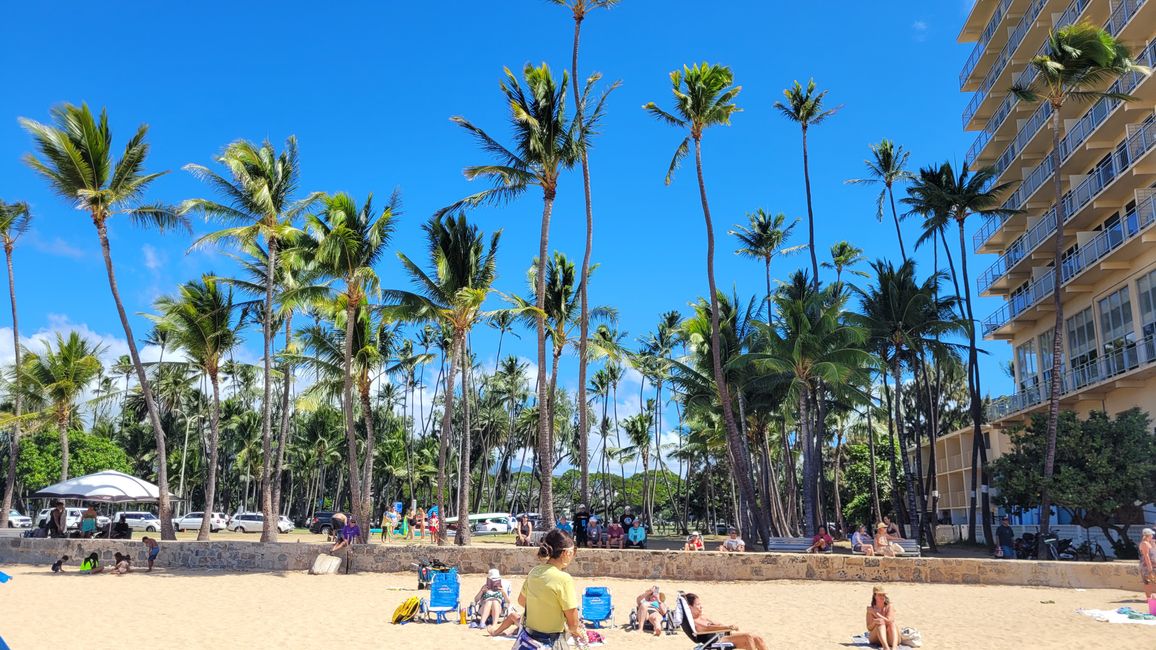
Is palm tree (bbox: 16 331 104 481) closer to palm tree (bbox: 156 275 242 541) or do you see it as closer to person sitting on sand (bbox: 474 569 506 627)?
palm tree (bbox: 156 275 242 541)

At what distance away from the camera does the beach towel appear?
11.5m

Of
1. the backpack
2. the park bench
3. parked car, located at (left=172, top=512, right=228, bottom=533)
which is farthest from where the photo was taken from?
parked car, located at (left=172, top=512, right=228, bottom=533)

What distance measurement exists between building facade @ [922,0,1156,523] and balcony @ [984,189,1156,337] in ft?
0.13

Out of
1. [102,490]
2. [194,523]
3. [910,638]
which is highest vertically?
[102,490]

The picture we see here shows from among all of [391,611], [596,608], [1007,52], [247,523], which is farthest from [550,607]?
[247,523]

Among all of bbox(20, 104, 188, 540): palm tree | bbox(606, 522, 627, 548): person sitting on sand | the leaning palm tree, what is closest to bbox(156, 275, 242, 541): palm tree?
bbox(20, 104, 188, 540): palm tree

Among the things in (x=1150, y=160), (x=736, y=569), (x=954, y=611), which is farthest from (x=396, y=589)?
(x=1150, y=160)

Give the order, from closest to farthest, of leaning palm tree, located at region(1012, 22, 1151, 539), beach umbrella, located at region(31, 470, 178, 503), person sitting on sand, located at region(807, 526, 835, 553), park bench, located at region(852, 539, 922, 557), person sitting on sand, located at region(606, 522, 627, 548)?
park bench, located at region(852, 539, 922, 557), person sitting on sand, located at region(807, 526, 835, 553), leaning palm tree, located at region(1012, 22, 1151, 539), person sitting on sand, located at region(606, 522, 627, 548), beach umbrella, located at region(31, 470, 178, 503)

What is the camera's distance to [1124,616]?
11789 mm

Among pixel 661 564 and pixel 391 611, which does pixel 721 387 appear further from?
pixel 391 611

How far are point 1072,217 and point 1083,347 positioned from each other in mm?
4279

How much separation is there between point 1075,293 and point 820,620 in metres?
20.4

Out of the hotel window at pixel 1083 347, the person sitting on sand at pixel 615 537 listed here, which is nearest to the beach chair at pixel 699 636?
the person sitting on sand at pixel 615 537

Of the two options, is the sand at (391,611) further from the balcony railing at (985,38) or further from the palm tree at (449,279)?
the balcony railing at (985,38)
